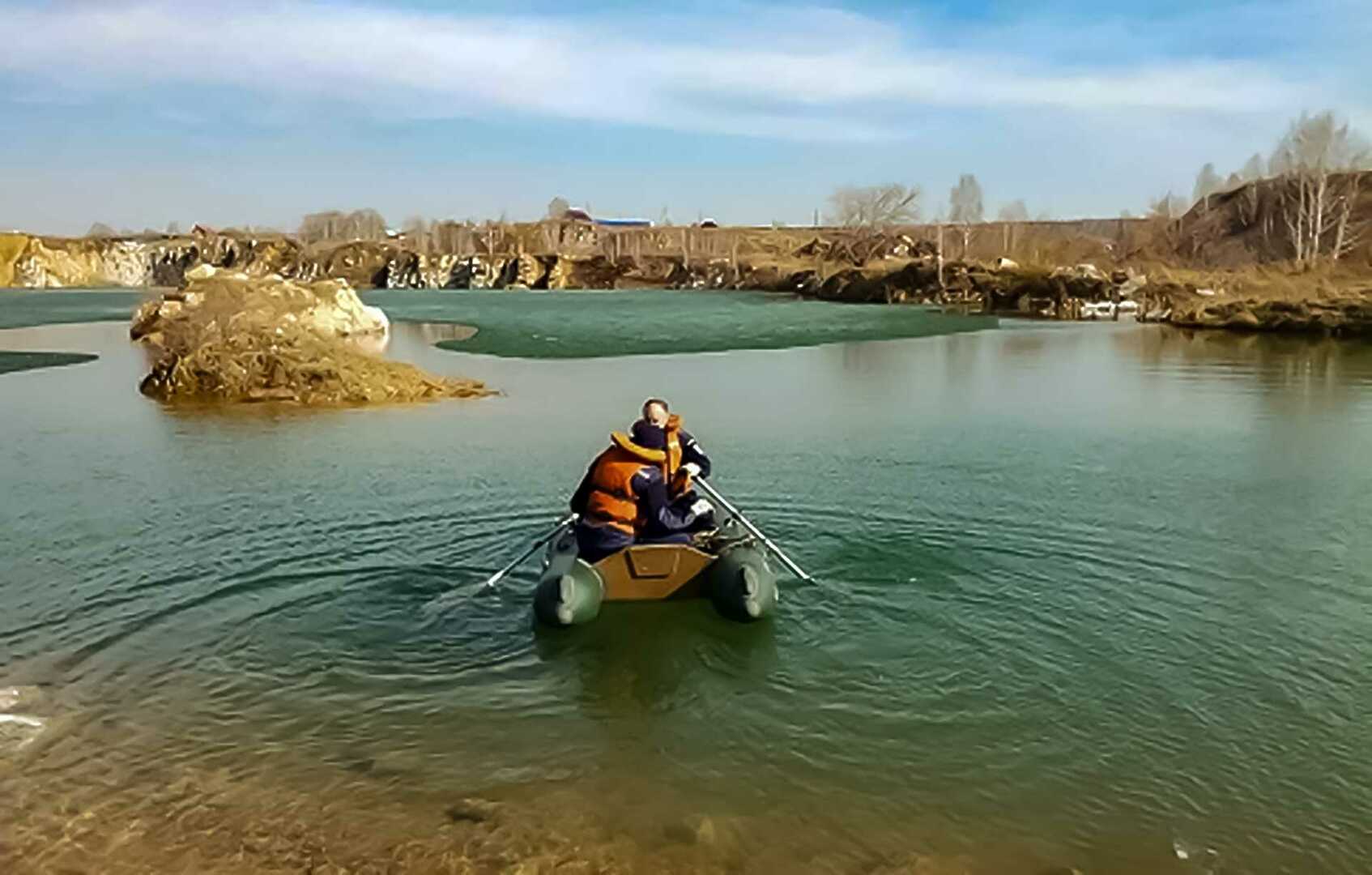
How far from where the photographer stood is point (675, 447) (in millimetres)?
12312

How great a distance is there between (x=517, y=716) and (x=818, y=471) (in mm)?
10123

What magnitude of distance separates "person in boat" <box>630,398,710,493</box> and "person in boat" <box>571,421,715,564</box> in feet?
0.29

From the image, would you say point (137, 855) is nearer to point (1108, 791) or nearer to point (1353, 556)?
point (1108, 791)

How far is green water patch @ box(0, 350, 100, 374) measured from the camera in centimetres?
3853

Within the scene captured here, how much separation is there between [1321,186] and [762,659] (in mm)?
83972

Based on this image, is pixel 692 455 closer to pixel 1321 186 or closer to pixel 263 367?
pixel 263 367

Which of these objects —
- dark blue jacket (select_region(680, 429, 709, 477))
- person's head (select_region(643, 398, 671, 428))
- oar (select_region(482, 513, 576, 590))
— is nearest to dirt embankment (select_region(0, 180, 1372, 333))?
oar (select_region(482, 513, 576, 590))

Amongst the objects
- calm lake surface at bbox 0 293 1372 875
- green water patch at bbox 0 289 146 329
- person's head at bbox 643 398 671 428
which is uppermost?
green water patch at bbox 0 289 146 329

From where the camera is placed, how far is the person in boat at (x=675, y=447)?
1190cm

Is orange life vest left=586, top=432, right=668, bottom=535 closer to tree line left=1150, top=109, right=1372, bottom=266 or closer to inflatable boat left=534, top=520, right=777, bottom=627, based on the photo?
inflatable boat left=534, top=520, right=777, bottom=627

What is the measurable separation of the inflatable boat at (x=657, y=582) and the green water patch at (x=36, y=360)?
33.3 meters

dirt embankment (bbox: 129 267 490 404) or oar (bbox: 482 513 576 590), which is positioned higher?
dirt embankment (bbox: 129 267 490 404)

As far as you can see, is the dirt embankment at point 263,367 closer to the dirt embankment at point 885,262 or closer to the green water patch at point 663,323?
the dirt embankment at point 885,262

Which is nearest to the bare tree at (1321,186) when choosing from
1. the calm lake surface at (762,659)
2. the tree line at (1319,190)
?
the tree line at (1319,190)
